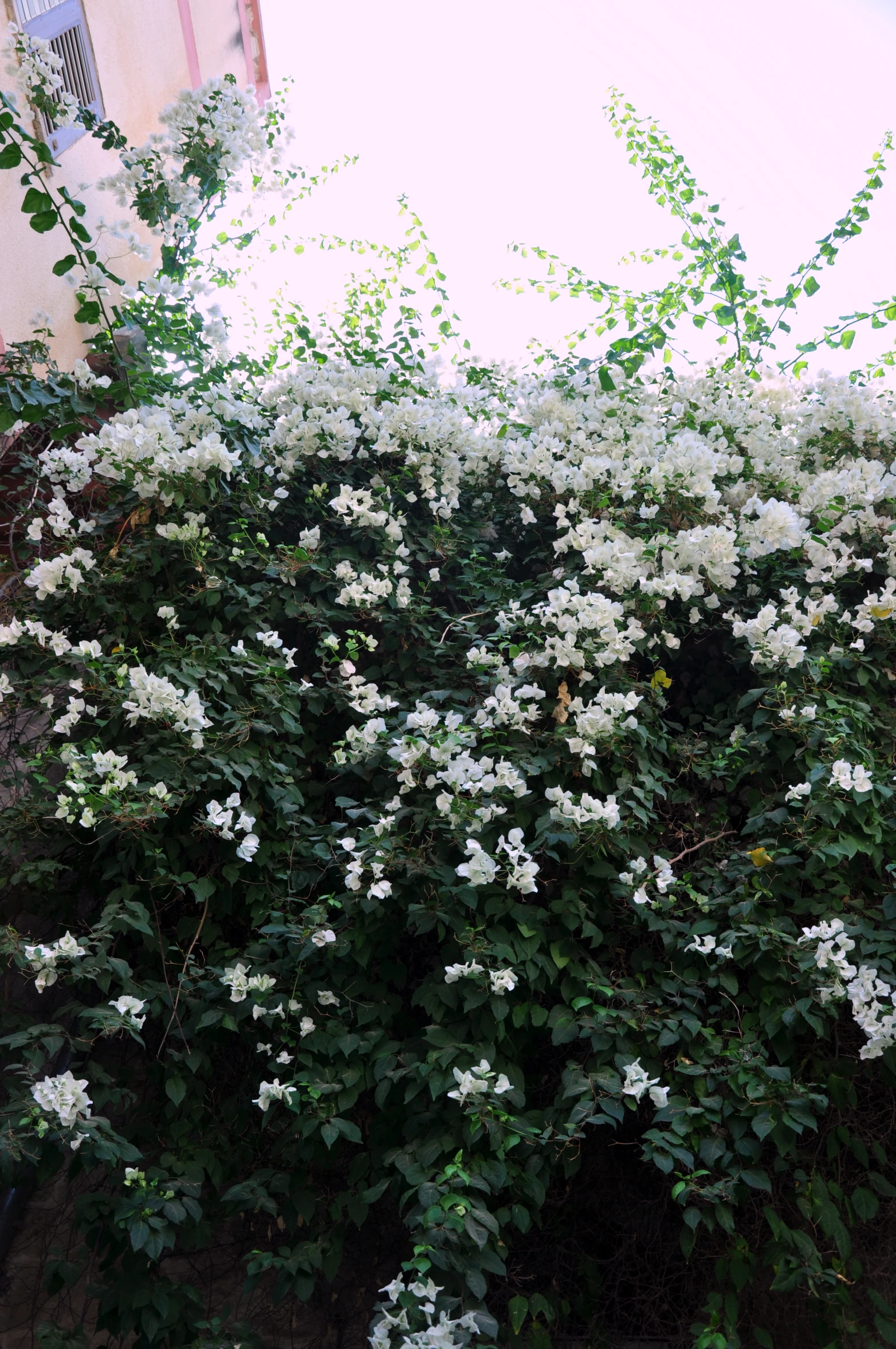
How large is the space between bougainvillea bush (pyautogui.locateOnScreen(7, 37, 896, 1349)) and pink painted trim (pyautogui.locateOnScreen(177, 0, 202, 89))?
4.15 m

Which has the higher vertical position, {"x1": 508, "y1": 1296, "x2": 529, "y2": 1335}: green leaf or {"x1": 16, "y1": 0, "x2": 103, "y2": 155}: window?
{"x1": 16, "y1": 0, "x2": 103, "y2": 155}: window

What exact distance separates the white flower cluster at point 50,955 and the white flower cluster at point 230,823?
16.3 inches

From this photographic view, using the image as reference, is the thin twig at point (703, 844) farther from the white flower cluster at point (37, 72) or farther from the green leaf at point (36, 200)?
the white flower cluster at point (37, 72)

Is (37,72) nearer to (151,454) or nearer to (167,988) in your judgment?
(151,454)

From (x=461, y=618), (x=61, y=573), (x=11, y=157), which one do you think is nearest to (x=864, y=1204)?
(x=461, y=618)

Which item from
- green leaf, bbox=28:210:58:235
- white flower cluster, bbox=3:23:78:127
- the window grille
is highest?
the window grille

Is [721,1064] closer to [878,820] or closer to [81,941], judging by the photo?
[878,820]

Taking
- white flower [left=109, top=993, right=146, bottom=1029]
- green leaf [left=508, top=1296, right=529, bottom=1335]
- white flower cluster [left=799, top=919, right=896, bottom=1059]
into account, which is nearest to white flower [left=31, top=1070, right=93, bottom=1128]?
white flower [left=109, top=993, right=146, bottom=1029]

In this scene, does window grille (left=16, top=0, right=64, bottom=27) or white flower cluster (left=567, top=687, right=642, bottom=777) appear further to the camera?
window grille (left=16, top=0, right=64, bottom=27)

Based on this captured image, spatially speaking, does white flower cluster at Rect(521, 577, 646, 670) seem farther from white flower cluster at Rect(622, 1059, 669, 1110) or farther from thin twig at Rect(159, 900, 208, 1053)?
thin twig at Rect(159, 900, 208, 1053)

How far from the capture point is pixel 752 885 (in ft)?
8.15

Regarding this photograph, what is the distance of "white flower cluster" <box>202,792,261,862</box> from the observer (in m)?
2.41

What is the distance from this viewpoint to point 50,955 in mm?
2230

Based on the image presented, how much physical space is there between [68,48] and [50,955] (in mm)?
4665
